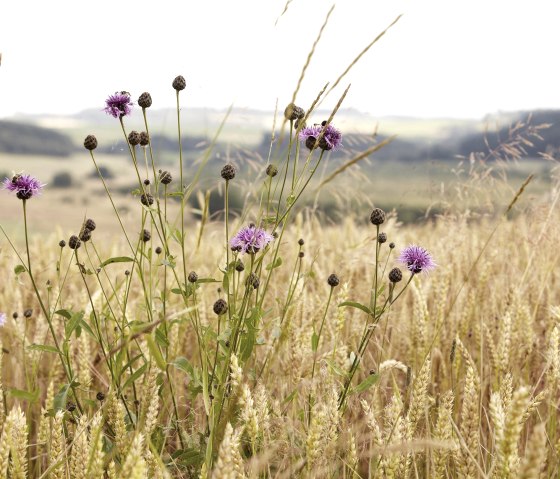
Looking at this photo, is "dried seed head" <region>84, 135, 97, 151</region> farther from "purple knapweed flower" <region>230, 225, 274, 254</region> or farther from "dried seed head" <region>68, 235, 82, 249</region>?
"purple knapweed flower" <region>230, 225, 274, 254</region>

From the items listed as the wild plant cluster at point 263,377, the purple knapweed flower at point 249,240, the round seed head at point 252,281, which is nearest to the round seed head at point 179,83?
the wild plant cluster at point 263,377

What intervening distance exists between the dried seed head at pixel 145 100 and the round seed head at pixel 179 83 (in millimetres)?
79

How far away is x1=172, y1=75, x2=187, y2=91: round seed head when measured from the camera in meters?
1.65

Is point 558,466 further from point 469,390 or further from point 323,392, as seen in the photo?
point 323,392

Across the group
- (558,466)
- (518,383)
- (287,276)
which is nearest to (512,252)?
(287,276)

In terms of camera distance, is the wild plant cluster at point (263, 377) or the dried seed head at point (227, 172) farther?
the dried seed head at point (227, 172)

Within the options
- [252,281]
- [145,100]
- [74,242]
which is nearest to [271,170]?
[252,281]

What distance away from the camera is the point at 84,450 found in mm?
1224

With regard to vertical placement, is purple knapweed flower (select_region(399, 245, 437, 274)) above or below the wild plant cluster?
above

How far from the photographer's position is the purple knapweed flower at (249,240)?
1524 mm

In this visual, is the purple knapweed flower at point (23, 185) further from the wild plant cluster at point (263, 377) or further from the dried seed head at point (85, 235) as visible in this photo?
the dried seed head at point (85, 235)

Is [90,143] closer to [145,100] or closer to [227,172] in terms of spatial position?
[145,100]

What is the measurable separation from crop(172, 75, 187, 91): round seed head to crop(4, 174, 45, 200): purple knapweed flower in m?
0.46

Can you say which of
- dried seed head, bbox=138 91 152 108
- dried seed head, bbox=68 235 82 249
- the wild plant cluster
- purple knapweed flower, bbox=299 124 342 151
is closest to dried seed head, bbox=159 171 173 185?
the wild plant cluster
